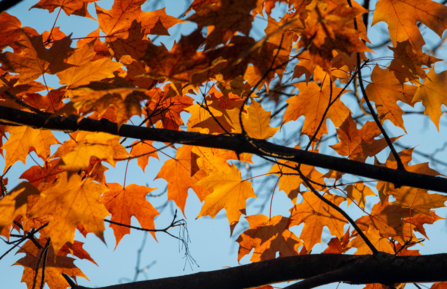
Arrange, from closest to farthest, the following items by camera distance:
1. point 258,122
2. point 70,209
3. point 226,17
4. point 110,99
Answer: point 226,17, point 110,99, point 70,209, point 258,122

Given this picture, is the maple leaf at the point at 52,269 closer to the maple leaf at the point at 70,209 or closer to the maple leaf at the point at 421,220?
the maple leaf at the point at 70,209

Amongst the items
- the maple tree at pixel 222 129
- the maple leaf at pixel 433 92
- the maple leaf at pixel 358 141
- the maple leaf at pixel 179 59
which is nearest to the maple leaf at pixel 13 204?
the maple tree at pixel 222 129

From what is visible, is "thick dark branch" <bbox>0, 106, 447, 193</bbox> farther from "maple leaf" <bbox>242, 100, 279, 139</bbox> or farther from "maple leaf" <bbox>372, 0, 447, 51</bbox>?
"maple leaf" <bbox>372, 0, 447, 51</bbox>

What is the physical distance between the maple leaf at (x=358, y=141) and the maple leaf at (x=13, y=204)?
1.51 metres

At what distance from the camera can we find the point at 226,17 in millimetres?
923

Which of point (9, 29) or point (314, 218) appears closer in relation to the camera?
point (9, 29)

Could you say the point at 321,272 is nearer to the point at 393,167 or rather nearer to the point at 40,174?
the point at 393,167

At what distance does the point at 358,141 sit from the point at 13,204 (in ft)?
5.63

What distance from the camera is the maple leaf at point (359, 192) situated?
5.80 ft

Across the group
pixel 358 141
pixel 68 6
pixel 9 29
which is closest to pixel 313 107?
pixel 358 141

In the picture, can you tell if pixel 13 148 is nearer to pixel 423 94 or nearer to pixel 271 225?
pixel 271 225

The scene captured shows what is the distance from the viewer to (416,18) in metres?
1.52

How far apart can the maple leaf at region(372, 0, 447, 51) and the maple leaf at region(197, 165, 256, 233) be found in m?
1.07

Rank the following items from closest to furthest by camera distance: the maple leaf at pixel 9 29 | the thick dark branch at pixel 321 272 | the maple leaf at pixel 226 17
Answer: the maple leaf at pixel 226 17 < the thick dark branch at pixel 321 272 < the maple leaf at pixel 9 29
